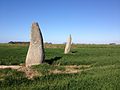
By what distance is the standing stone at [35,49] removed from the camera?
22.5 metres

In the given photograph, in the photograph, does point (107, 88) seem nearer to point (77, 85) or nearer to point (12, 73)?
point (77, 85)

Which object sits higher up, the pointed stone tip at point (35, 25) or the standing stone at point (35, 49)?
the pointed stone tip at point (35, 25)

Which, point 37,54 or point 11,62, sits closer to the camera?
point 37,54

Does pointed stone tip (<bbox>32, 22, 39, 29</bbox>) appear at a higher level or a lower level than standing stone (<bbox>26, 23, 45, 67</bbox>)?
higher

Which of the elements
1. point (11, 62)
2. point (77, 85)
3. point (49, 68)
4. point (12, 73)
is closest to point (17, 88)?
point (77, 85)

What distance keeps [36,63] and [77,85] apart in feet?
32.4

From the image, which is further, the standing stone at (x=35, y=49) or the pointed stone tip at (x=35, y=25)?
the pointed stone tip at (x=35, y=25)

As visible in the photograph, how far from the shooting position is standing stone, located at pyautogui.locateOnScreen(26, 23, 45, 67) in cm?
2252

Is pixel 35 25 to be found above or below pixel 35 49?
above

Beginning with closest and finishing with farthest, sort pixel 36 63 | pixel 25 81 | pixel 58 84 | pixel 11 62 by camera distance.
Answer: pixel 58 84
pixel 25 81
pixel 36 63
pixel 11 62

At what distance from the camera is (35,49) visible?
74.4 feet

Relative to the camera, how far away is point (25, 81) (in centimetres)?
1436

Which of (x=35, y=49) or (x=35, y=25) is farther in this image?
(x=35, y=25)

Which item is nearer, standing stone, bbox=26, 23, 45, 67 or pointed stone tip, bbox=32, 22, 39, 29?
standing stone, bbox=26, 23, 45, 67
